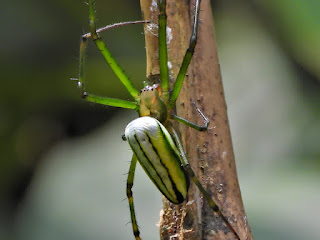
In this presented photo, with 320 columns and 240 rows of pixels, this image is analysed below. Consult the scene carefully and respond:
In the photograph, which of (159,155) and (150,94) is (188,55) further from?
(159,155)

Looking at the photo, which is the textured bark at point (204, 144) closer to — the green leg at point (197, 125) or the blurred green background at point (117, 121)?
the green leg at point (197, 125)

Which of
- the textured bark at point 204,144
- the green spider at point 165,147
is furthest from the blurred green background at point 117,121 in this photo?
the green spider at point 165,147

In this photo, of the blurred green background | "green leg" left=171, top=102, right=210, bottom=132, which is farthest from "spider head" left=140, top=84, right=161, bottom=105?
the blurred green background

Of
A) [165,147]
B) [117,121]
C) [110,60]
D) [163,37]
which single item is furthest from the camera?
[117,121]

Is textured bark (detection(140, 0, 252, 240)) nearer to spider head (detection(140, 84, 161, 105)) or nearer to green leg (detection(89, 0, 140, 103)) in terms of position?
spider head (detection(140, 84, 161, 105))

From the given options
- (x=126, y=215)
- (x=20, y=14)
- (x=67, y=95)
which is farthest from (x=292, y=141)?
(x=20, y=14)

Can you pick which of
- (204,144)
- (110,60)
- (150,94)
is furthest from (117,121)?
(204,144)

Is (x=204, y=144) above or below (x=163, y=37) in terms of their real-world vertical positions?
below
